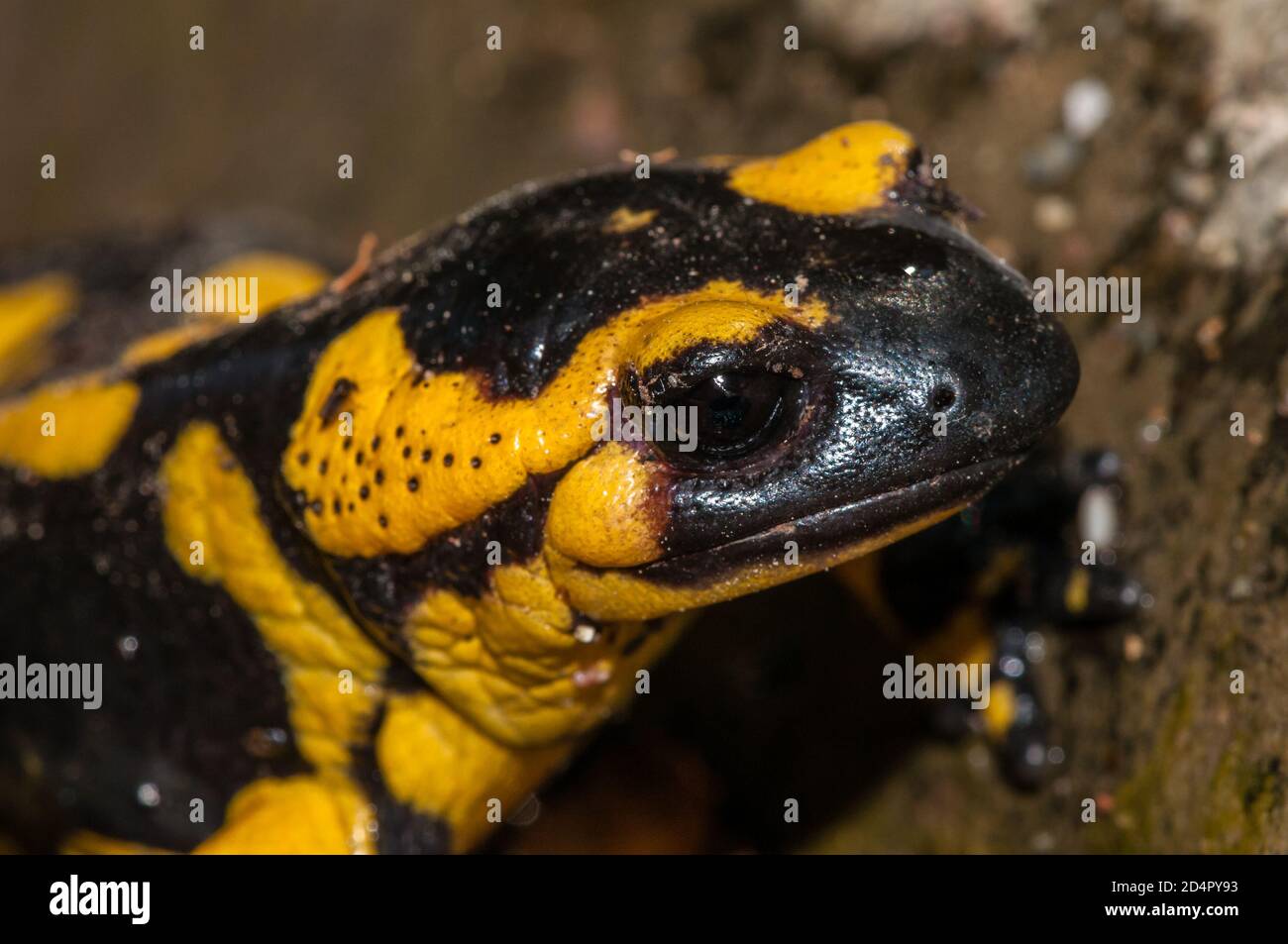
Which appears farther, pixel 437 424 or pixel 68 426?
pixel 68 426

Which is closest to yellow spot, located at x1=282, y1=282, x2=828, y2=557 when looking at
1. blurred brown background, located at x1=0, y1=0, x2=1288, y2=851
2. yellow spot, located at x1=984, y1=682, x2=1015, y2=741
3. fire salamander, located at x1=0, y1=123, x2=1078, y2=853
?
fire salamander, located at x1=0, y1=123, x2=1078, y2=853

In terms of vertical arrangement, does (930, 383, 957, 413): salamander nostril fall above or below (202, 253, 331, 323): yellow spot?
below

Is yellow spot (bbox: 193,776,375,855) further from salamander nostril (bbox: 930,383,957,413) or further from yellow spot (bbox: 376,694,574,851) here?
salamander nostril (bbox: 930,383,957,413)

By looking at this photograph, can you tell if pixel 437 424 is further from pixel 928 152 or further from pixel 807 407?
pixel 928 152

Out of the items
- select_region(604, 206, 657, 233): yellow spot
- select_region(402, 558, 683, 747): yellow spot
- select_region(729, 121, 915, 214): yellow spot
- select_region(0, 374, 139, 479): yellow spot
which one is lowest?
select_region(402, 558, 683, 747): yellow spot

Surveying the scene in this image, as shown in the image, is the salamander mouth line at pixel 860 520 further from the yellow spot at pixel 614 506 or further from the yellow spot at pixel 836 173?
the yellow spot at pixel 836 173

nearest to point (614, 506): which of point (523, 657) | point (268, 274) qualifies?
point (523, 657)
